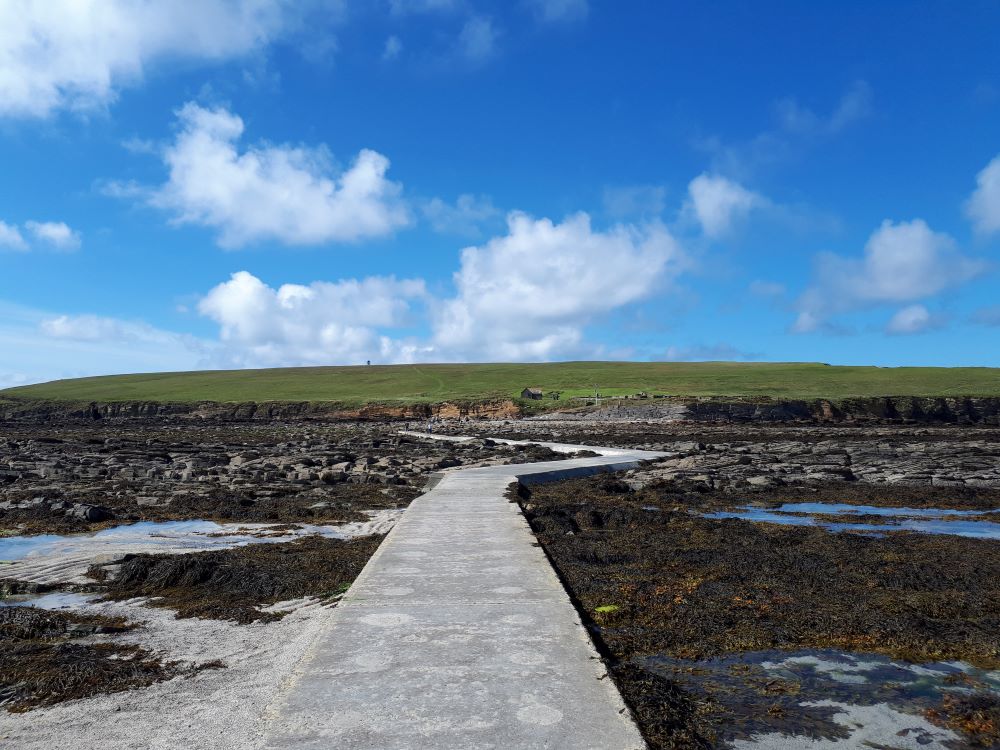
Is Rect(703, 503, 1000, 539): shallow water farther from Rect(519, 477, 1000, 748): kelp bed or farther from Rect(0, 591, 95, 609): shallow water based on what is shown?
Rect(0, 591, 95, 609): shallow water

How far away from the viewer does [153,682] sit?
214 inches

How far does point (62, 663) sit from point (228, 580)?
2.92 meters

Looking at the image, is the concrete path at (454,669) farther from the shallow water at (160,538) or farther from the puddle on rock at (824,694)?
the shallow water at (160,538)

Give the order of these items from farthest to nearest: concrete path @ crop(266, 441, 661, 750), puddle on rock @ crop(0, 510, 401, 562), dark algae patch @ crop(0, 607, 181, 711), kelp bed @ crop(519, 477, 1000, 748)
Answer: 1. puddle on rock @ crop(0, 510, 401, 562)
2. dark algae patch @ crop(0, 607, 181, 711)
3. kelp bed @ crop(519, 477, 1000, 748)
4. concrete path @ crop(266, 441, 661, 750)

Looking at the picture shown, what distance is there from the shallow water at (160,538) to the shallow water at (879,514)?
884 cm

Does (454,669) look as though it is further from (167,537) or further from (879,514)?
(879,514)

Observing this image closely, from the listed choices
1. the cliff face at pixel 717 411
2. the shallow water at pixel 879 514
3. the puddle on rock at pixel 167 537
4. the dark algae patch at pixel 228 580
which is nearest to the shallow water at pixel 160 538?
the puddle on rock at pixel 167 537

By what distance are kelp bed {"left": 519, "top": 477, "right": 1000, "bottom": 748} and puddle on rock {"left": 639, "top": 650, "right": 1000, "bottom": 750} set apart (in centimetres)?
2

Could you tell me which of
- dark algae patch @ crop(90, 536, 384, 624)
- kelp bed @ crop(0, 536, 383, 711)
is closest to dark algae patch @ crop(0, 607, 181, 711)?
kelp bed @ crop(0, 536, 383, 711)

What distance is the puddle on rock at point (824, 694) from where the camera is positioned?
449 centimetres

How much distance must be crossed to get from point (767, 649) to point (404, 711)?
136 inches

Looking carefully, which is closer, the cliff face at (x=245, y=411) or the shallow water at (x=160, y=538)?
the shallow water at (x=160, y=538)

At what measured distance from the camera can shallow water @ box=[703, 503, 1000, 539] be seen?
13.3 m

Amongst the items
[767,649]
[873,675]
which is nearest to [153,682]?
[767,649]
